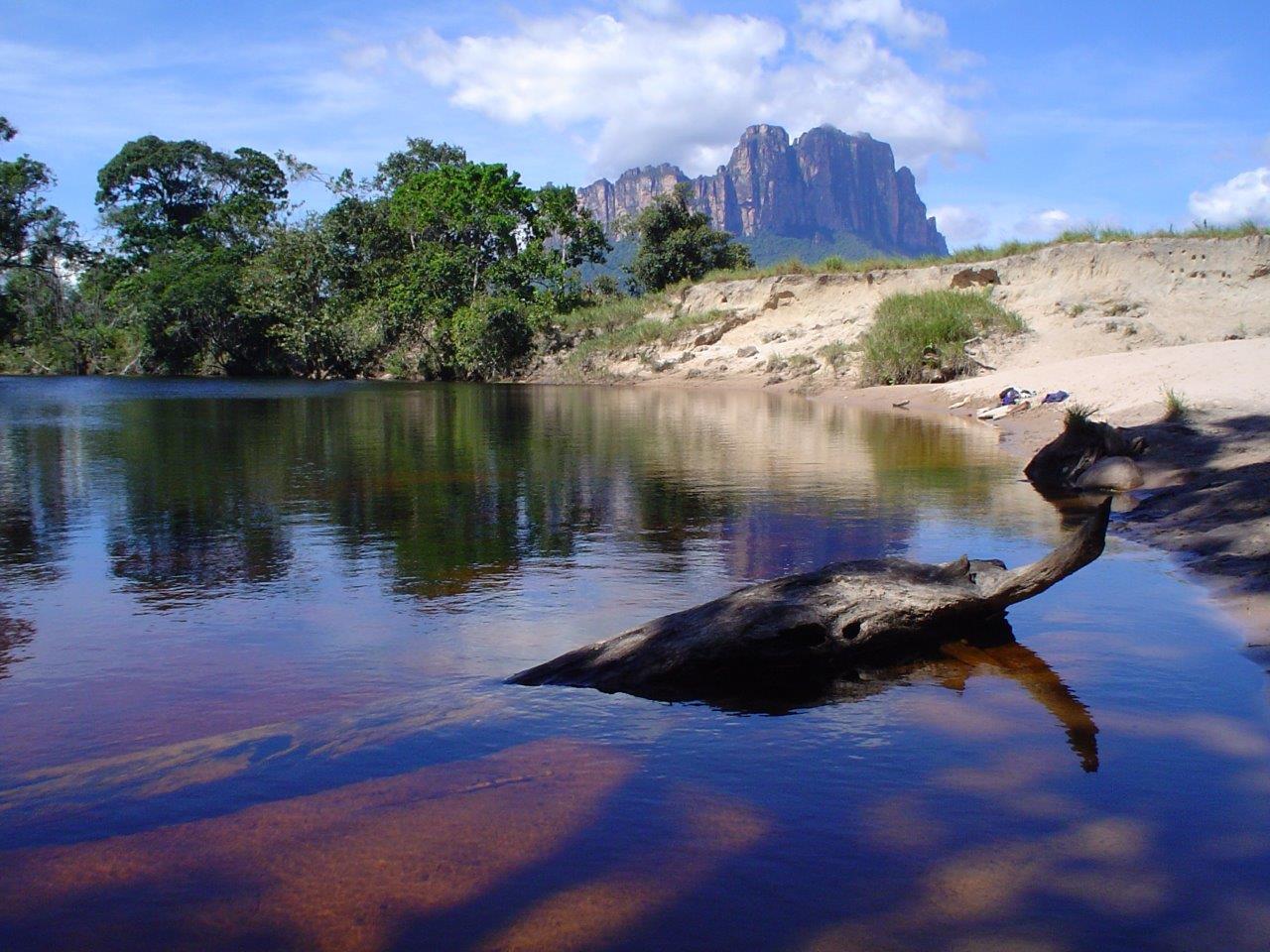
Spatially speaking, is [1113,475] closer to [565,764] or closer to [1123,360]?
[565,764]

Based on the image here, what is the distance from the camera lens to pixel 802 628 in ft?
17.1

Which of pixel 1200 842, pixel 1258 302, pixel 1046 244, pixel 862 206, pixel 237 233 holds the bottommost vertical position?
pixel 1200 842

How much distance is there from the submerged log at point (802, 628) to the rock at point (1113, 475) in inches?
255

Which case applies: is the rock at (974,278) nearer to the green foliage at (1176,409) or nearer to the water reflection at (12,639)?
the green foliage at (1176,409)

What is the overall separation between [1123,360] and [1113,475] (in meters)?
9.36

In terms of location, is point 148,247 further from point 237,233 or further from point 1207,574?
point 1207,574

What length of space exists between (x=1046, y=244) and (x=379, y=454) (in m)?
23.9

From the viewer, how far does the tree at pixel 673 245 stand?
46.0m

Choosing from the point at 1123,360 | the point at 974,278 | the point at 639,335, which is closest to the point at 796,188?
the point at 639,335

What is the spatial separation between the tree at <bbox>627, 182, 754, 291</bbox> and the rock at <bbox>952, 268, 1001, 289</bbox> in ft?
49.4

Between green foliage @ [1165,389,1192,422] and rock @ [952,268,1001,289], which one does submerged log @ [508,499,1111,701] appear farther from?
→ rock @ [952,268,1001,289]

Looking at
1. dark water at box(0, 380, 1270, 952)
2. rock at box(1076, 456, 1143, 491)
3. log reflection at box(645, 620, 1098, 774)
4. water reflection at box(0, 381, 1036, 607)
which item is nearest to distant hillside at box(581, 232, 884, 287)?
water reflection at box(0, 381, 1036, 607)

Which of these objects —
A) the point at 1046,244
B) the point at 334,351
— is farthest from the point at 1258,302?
the point at 334,351

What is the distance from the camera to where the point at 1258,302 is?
2678cm
